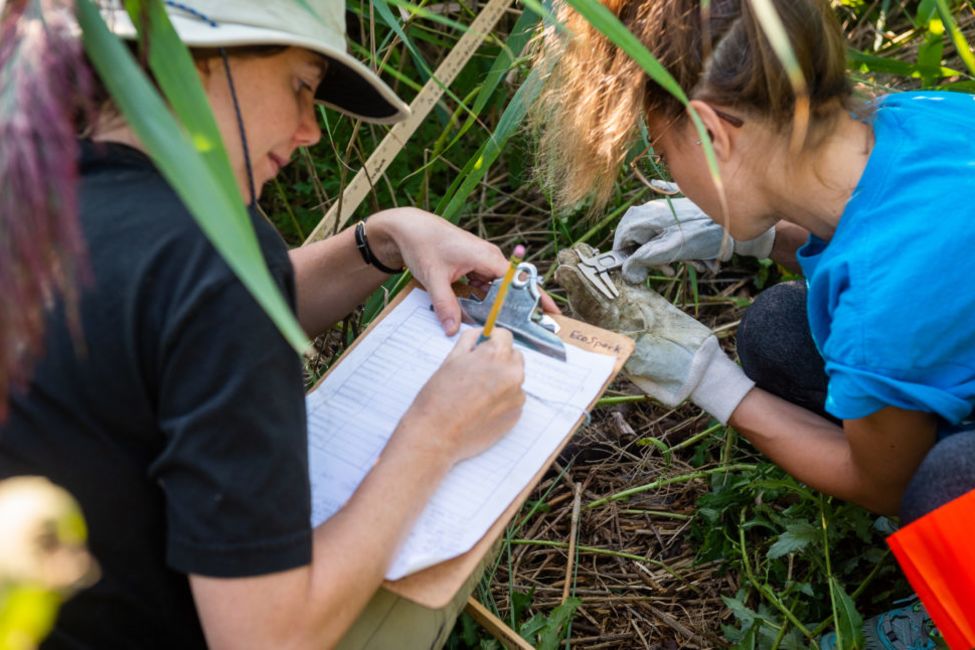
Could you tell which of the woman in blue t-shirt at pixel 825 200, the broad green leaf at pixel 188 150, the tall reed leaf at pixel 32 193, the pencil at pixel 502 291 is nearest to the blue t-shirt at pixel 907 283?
the woman in blue t-shirt at pixel 825 200

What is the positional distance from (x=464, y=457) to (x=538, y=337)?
220 millimetres

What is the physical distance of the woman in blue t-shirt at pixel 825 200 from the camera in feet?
3.85

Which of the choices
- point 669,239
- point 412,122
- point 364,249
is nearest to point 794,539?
point 669,239

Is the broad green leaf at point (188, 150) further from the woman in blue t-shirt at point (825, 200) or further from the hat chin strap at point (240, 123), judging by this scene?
the woman in blue t-shirt at point (825, 200)

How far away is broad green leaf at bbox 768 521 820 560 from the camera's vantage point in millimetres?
1460

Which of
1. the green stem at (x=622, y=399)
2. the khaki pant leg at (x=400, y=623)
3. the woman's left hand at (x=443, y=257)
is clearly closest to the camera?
the khaki pant leg at (x=400, y=623)

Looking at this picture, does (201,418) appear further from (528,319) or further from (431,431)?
(528,319)

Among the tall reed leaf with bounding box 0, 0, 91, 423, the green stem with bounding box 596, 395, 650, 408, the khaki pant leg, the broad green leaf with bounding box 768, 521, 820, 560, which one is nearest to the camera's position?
the tall reed leaf with bounding box 0, 0, 91, 423

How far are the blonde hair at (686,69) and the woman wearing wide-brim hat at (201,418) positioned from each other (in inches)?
16.1

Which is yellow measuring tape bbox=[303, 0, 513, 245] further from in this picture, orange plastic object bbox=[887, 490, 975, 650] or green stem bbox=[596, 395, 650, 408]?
orange plastic object bbox=[887, 490, 975, 650]

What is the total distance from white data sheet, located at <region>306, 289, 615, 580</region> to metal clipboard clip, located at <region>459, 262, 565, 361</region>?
15 millimetres

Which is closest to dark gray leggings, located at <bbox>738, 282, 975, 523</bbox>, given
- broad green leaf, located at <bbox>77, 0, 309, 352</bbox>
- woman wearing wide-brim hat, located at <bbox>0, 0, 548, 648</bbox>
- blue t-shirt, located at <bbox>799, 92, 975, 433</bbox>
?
blue t-shirt, located at <bbox>799, 92, 975, 433</bbox>

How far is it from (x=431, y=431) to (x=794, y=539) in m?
0.69

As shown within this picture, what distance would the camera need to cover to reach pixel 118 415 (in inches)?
34.5
